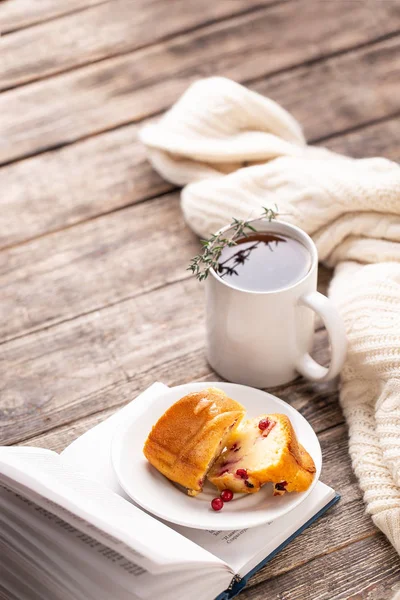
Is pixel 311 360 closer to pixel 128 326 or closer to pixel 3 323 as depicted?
pixel 128 326

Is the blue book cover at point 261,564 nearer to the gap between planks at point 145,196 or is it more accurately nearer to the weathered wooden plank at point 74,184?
the gap between planks at point 145,196

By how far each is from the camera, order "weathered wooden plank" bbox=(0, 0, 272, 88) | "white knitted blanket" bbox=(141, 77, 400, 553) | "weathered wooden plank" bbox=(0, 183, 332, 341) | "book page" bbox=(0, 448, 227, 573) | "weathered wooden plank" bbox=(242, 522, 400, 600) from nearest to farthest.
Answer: "book page" bbox=(0, 448, 227, 573) → "weathered wooden plank" bbox=(242, 522, 400, 600) → "white knitted blanket" bbox=(141, 77, 400, 553) → "weathered wooden plank" bbox=(0, 183, 332, 341) → "weathered wooden plank" bbox=(0, 0, 272, 88)

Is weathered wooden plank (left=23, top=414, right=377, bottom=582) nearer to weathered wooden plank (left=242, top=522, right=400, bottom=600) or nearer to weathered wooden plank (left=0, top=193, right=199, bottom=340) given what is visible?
weathered wooden plank (left=242, top=522, right=400, bottom=600)

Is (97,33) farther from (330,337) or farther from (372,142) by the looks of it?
(330,337)

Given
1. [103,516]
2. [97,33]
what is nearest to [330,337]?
[103,516]

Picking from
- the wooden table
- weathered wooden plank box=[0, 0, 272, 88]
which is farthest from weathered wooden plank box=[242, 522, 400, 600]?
weathered wooden plank box=[0, 0, 272, 88]

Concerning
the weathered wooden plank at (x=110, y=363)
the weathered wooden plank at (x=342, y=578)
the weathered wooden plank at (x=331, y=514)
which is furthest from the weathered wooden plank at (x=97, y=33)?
the weathered wooden plank at (x=342, y=578)

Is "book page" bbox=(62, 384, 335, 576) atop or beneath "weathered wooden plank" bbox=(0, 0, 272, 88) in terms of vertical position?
beneath
